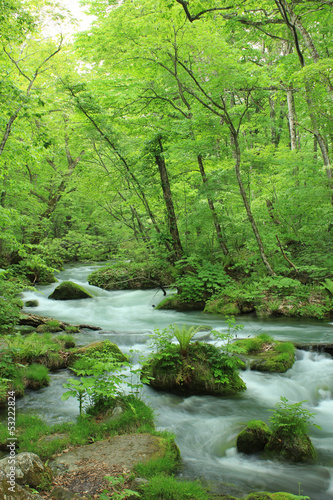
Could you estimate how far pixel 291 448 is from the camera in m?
3.85

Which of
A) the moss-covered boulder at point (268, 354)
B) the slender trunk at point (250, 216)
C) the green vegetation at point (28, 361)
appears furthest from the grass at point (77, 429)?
the slender trunk at point (250, 216)

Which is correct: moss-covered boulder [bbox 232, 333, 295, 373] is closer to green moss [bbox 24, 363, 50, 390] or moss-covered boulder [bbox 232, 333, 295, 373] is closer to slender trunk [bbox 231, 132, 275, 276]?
green moss [bbox 24, 363, 50, 390]

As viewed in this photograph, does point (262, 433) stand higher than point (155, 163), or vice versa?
point (155, 163)

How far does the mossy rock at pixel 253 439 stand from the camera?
4.03 meters

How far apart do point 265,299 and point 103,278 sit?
900 cm

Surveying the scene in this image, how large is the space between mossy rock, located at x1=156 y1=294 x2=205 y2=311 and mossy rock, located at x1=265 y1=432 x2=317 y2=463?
8.22m

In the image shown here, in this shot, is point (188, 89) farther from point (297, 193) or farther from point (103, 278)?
point (103, 278)

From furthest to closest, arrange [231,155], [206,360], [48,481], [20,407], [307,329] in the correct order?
[231,155] < [307,329] < [206,360] < [20,407] < [48,481]

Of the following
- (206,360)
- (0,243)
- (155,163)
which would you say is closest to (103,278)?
(0,243)

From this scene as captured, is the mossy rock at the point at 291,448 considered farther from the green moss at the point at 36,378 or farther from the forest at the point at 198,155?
the forest at the point at 198,155

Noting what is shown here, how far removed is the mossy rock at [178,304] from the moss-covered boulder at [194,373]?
6.43 metres

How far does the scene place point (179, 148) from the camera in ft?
37.9

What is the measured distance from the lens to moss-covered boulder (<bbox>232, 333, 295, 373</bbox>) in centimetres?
621

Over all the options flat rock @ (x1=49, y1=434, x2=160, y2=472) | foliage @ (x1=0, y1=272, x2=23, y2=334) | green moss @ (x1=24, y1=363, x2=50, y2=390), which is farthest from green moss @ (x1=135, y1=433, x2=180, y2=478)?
foliage @ (x1=0, y1=272, x2=23, y2=334)
